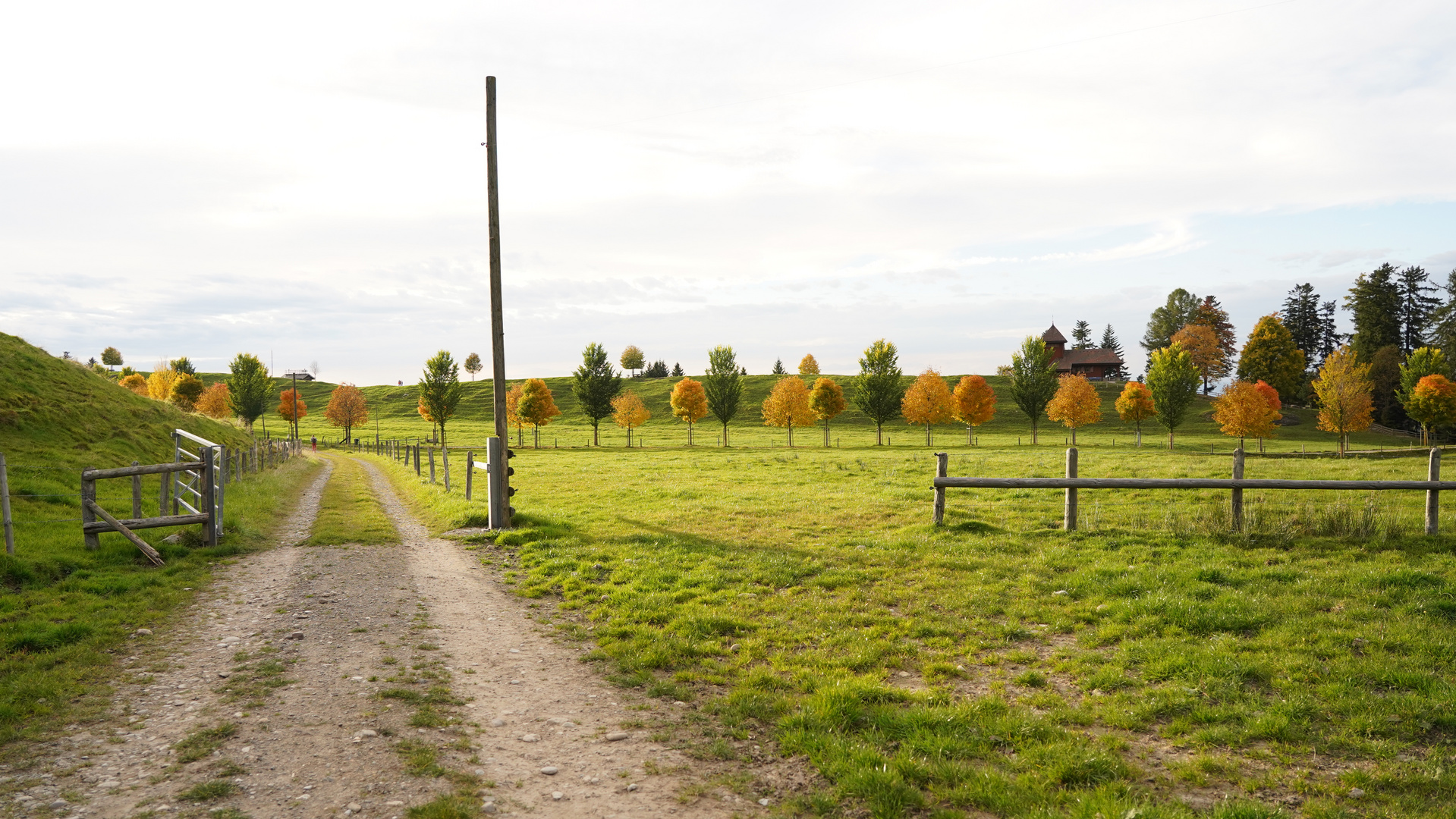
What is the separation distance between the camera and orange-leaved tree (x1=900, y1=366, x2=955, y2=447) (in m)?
67.7

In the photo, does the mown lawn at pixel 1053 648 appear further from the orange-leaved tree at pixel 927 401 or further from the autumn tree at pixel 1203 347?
the autumn tree at pixel 1203 347

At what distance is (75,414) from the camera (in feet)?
72.7

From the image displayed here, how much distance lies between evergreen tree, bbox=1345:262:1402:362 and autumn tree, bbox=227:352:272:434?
431ft

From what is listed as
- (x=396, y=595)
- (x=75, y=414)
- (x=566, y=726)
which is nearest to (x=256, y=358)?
(x=75, y=414)

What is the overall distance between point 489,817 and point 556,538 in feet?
33.3

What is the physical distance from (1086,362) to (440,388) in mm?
99761

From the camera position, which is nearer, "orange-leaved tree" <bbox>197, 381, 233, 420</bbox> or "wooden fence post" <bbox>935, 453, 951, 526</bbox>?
"wooden fence post" <bbox>935, 453, 951, 526</bbox>

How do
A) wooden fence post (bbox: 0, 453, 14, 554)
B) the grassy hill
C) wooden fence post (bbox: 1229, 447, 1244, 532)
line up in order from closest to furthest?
the grassy hill
wooden fence post (bbox: 0, 453, 14, 554)
wooden fence post (bbox: 1229, 447, 1244, 532)

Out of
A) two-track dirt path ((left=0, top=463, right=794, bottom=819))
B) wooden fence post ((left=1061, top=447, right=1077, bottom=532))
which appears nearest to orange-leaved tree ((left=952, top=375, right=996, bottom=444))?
Answer: wooden fence post ((left=1061, top=447, right=1077, bottom=532))

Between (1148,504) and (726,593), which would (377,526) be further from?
(1148,504)

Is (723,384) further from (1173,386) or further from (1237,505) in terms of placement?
(1237,505)

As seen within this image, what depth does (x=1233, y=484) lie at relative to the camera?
12195mm

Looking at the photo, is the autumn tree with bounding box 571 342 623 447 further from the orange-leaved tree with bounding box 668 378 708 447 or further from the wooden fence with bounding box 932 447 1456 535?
the wooden fence with bounding box 932 447 1456 535

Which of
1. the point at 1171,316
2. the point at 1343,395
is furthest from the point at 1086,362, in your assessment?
the point at 1343,395
